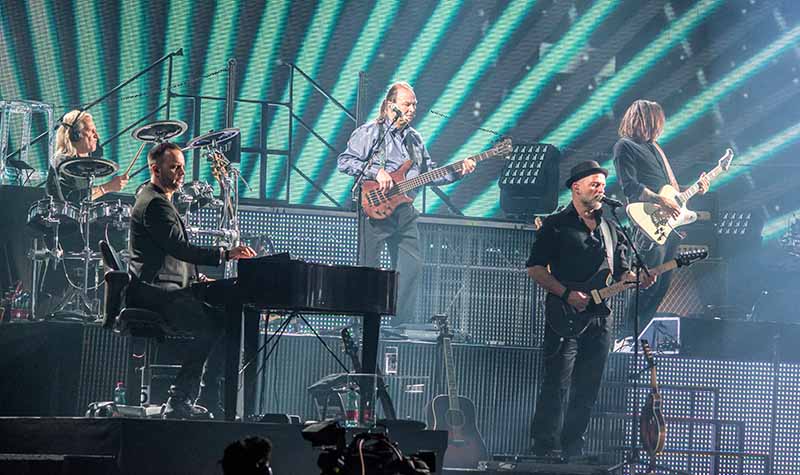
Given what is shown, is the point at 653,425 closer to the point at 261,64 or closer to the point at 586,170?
the point at 586,170

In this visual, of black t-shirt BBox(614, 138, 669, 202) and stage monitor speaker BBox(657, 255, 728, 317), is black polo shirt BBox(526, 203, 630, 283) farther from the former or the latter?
stage monitor speaker BBox(657, 255, 728, 317)

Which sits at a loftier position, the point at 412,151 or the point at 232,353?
the point at 412,151

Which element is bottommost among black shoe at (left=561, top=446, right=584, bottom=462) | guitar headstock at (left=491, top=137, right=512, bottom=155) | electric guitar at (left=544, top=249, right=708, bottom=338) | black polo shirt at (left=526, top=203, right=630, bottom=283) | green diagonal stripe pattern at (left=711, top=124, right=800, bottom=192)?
black shoe at (left=561, top=446, right=584, bottom=462)

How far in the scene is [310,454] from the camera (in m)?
5.97

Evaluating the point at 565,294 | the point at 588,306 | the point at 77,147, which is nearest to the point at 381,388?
the point at 565,294

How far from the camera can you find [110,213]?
8961mm

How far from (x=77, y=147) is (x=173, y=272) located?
3.71m

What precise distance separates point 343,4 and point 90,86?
7.82ft

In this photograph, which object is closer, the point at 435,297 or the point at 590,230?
the point at 590,230

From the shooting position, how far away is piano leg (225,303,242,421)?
20.0 ft

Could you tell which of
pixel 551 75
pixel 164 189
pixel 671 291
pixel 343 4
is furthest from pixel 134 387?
pixel 551 75

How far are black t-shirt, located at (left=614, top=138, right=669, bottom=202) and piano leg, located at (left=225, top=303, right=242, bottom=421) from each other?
4007 mm

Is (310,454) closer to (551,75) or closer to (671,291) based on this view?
(671,291)

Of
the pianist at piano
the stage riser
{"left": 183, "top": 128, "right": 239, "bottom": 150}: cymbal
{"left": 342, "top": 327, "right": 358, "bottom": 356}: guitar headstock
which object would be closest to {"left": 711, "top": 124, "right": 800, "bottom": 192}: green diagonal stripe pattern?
the stage riser
